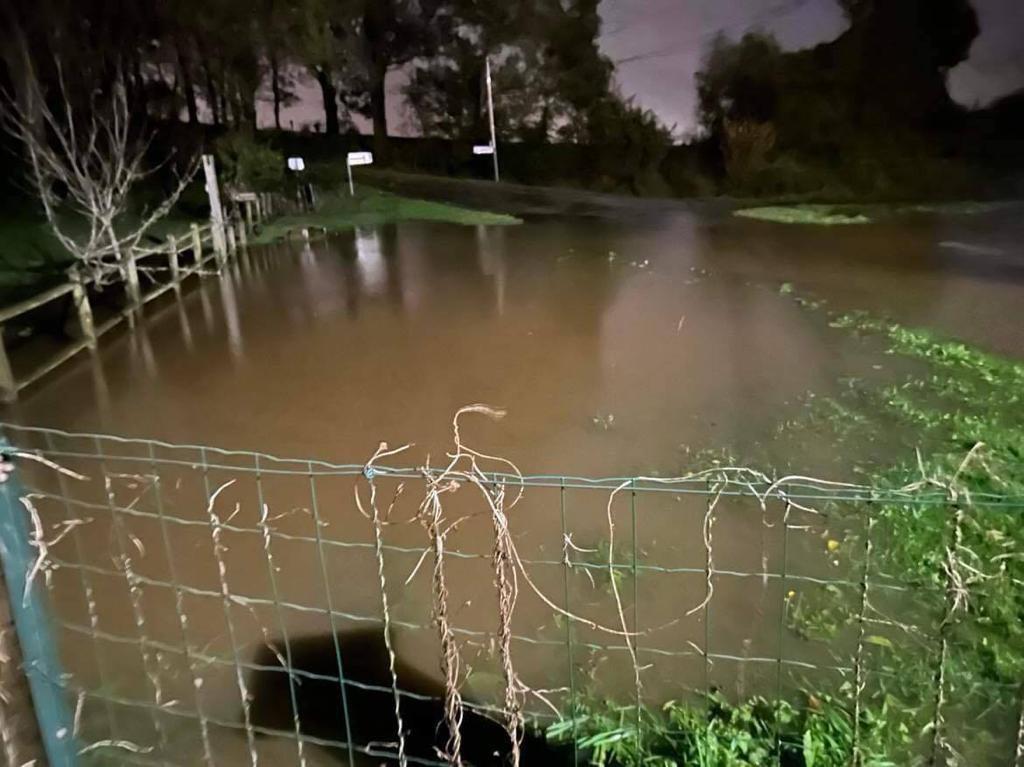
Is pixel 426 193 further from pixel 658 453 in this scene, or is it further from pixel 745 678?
pixel 745 678

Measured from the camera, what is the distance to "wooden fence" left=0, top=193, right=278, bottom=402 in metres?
5.18

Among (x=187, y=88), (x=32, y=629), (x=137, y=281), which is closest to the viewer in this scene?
(x=32, y=629)

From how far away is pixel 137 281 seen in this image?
6.96 m

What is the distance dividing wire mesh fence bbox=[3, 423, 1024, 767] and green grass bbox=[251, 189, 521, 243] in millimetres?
8780

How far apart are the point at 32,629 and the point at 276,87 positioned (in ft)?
43.5

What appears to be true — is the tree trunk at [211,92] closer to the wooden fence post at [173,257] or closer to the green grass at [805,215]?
the wooden fence post at [173,257]

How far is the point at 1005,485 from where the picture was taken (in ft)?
11.0

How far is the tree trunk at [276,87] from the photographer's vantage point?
13.1 metres

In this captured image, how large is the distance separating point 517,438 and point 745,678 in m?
2.01

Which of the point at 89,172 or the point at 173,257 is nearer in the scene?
the point at 173,257

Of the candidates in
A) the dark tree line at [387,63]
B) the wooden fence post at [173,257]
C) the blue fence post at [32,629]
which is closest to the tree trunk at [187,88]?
the dark tree line at [387,63]

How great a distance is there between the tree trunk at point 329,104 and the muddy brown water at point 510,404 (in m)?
5.15

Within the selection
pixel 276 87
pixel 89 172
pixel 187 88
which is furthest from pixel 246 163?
pixel 89 172

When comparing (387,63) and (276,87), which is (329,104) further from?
(387,63)
